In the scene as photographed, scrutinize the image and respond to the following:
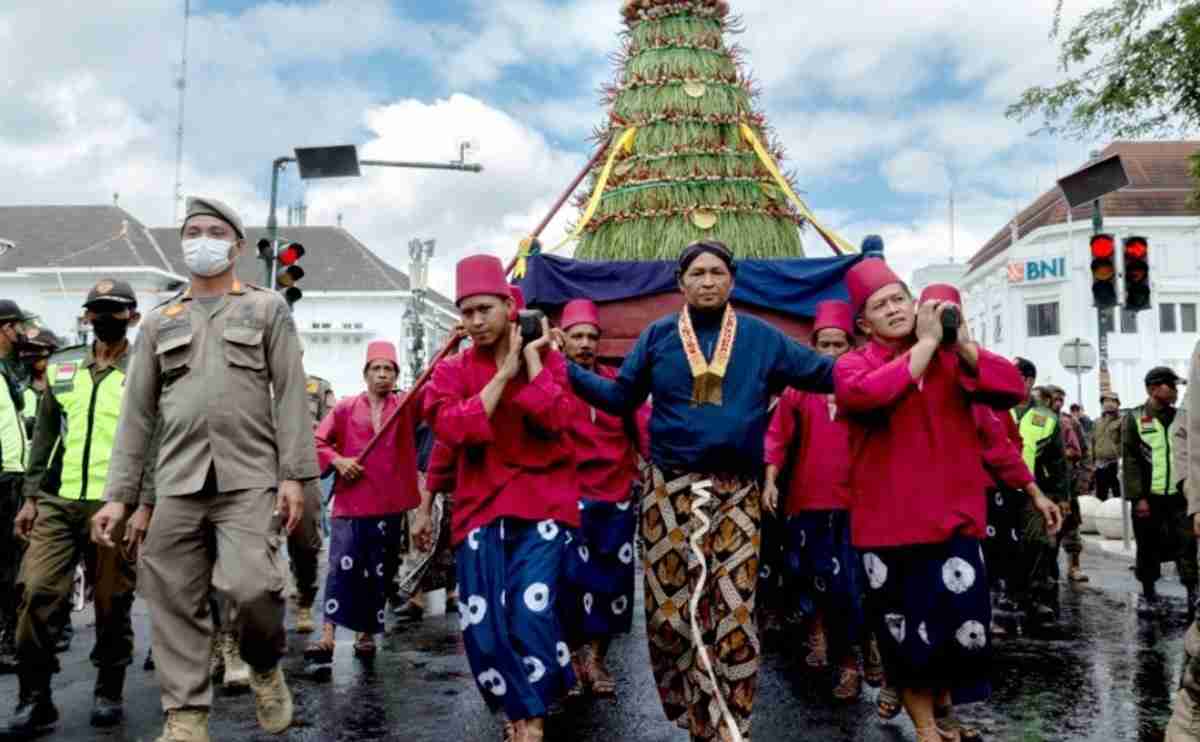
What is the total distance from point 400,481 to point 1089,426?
15.9 meters

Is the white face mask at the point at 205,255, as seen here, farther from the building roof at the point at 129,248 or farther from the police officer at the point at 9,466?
the building roof at the point at 129,248

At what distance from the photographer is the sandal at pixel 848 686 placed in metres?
6.12

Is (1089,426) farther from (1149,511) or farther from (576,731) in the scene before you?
(576,731)

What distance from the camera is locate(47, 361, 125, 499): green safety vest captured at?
18.7 ft

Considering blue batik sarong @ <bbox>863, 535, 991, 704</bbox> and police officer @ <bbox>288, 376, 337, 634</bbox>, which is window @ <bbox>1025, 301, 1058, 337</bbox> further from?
blue batik sarong @ <bbox>863, 535, 991, 704</bbox>

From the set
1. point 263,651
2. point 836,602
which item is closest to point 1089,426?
point 836,602

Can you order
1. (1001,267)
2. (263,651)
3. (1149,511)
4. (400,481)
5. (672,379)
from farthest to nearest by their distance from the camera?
(1001,267), (1149,511), (400,481), (672,379), (263,651)

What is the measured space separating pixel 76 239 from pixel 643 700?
48.7 metres

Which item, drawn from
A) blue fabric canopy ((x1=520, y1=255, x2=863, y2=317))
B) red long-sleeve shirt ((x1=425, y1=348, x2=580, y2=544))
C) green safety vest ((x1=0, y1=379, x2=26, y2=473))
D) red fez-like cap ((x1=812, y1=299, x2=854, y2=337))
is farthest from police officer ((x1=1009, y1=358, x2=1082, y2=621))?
green safety vest ((x1=0, y1=379, x2=26, y2=473))

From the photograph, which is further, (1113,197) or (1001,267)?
(1001,267)

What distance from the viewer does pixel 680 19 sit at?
10781 mm

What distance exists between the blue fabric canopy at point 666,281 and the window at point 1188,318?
39475 mm

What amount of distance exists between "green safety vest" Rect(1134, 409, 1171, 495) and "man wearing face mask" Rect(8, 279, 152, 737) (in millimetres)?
7683

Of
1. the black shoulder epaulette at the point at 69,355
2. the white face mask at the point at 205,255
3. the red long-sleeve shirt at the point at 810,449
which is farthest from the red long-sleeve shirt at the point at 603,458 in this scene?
the black shoulder epaulette at the point at 69,355
